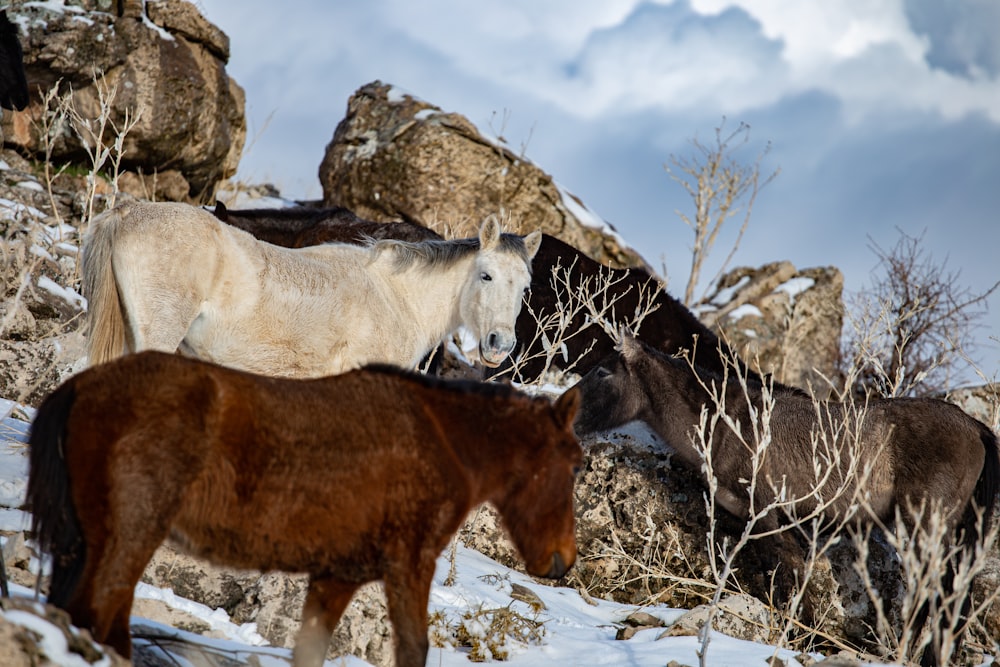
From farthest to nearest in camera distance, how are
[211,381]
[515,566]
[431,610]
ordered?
[515,566] < [431,610] < [211,381]

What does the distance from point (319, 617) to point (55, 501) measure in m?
1.09

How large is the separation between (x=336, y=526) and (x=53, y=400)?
0.99m

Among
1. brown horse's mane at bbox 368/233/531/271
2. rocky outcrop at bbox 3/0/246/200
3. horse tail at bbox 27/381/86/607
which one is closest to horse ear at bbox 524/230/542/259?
brown horse's mane at bbox 368/233/531/271

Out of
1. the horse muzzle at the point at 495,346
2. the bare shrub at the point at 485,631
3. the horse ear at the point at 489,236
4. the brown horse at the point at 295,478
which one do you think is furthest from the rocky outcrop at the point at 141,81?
the brown horse at the point at 295,478

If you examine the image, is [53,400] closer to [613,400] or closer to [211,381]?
[211,381]

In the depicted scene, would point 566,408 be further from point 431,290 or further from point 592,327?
point 592,327

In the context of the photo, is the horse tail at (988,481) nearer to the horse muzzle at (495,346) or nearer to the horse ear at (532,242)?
the horse ear at (532,242)

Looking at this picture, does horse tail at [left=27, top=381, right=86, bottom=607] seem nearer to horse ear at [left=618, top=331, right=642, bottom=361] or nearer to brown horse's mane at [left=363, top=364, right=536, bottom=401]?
brown horse's mane at [left=363, top=364, right=536, bottom=401]

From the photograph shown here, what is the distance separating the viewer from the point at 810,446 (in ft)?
25.2

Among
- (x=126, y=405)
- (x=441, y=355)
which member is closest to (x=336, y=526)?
(x=126, y=405)

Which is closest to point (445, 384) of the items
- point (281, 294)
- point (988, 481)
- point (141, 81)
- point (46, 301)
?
point (281, 294)

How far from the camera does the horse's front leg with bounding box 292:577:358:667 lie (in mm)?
3416

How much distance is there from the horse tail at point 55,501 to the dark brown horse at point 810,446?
5.07m

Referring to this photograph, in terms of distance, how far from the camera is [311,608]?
3461 mm
